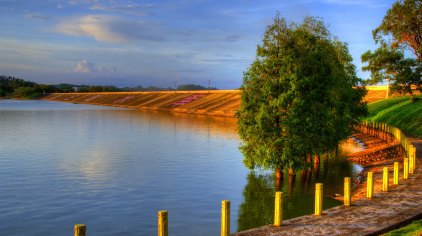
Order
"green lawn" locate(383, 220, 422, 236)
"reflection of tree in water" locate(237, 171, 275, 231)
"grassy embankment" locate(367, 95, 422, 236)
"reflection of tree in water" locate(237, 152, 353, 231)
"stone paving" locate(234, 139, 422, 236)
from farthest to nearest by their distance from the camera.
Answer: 1. "grassy embankment" locate(367, 95, 422, 236)
2. "reflection of tree in water" locate(237, 152, 353, 231)
3. "reflection of tree in water" locate(237, 171, 275, 231)
4. "stone paving" locate(234, 139, 422, 236)
5. "green lawn" locate(383, 220, 422, 236)

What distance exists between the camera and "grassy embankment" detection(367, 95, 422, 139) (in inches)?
2543

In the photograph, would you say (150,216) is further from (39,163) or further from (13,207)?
(39,163)

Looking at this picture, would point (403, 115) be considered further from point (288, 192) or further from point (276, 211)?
point (276, 211)

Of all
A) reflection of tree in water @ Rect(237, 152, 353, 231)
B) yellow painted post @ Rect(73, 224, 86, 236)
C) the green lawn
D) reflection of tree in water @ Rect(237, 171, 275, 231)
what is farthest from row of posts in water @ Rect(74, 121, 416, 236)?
reflection of tree in water @ Rect(237, 171, 275, 231)

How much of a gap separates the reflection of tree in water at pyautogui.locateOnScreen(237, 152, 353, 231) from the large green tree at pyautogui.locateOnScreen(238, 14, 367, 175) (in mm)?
2243

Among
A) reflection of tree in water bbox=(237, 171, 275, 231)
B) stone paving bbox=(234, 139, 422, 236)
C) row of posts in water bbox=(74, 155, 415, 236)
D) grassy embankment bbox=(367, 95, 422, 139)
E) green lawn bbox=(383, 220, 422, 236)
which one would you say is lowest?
reflection of tree in water bbox=(237, 171, 275, 231)

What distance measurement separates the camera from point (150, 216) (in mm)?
27688

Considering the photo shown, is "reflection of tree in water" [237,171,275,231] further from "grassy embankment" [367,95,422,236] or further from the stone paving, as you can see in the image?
"grassy embankment" [367,95,422,236]

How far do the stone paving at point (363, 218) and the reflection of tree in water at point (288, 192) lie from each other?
18.7ft

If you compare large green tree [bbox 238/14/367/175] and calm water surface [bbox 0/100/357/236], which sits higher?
large green tree [bbox 238/14/367/175]

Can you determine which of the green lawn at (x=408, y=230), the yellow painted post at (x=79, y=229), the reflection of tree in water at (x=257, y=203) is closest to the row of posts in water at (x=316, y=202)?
the yellow painted post at (x=79, y=229)

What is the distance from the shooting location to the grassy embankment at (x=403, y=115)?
212ft

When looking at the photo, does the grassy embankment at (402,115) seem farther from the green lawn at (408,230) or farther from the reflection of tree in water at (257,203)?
the green lawn at (408,230)

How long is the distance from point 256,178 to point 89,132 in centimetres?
4845
